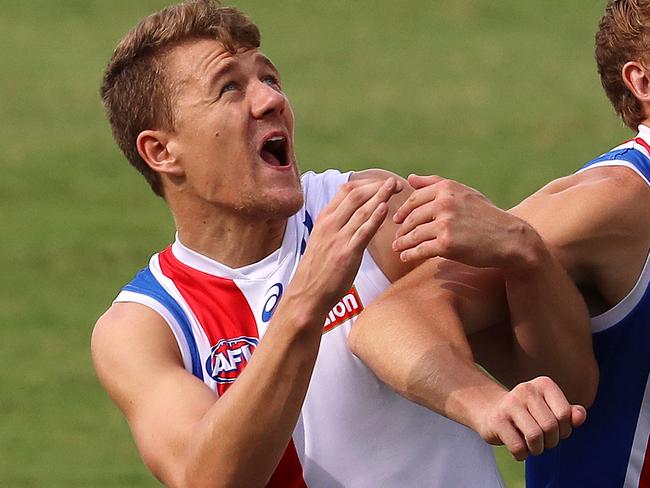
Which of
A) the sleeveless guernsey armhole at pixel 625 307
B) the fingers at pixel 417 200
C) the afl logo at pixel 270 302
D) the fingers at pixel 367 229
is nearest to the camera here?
the fingers at pixel 367 229

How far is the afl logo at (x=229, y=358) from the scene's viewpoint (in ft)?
18.2

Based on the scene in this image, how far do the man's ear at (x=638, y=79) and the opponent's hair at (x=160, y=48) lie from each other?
125cm

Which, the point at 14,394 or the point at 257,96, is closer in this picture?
the point at 257,96

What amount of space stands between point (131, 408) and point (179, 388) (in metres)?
0.24

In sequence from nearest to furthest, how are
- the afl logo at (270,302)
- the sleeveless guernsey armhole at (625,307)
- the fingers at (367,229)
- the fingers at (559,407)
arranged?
the fingers at (559,407), the fingers at (367,229), the sleeveless guernsey armhole at (625,307), the afl logo at (270,302)

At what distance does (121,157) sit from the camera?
58.7 feet

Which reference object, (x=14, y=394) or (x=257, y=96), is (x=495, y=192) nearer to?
(x=14, y=394)

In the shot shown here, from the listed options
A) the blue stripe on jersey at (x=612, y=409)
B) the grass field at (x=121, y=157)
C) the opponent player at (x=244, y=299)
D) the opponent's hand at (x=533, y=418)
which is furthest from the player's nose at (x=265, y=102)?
the grass field at (x=121, y=157)

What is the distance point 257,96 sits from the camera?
575 cm

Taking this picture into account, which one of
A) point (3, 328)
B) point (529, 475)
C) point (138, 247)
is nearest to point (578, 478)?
point (529, 475)

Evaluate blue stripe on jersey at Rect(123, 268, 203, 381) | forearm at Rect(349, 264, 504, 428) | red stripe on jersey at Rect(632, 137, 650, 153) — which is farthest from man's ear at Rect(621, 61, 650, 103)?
blue stripe on jersey at Rect(123, 268, 203, 381)

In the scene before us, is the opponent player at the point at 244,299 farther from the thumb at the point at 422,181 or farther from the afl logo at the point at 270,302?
the thumb at the point at 422,181

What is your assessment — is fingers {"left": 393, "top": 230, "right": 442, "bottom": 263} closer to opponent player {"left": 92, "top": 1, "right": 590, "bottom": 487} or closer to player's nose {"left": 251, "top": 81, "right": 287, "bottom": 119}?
opponent player {"left": 92, "top": 1, "right": 590, "bottom": 487}

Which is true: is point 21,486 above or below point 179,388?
below
